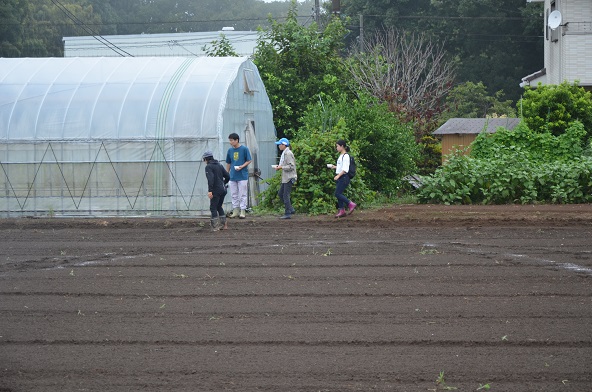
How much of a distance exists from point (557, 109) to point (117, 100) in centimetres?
1276

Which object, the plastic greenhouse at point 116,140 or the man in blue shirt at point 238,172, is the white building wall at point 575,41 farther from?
the man in blue shirt at point 238,172

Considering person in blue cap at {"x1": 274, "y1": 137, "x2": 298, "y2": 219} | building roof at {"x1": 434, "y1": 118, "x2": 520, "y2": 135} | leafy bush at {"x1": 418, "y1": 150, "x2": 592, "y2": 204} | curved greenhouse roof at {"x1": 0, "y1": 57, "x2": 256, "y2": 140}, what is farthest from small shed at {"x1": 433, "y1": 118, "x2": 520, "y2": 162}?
person in blue cap at {"x1": 274, "y1": 137, "x2": 298, "y2": 219}

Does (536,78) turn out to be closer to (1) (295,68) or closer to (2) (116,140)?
(1) (295,68)

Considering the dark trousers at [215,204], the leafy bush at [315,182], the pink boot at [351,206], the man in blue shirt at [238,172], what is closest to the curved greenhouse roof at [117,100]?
the man in blue shirt at [238,172]

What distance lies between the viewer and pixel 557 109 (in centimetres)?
2483

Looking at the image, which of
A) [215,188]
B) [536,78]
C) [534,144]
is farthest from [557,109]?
[536,78]

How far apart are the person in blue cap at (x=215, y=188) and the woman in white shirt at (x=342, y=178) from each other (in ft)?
8.52

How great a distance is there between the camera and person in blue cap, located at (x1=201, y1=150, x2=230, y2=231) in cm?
1723

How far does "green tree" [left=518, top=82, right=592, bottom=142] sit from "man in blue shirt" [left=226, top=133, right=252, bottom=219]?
1005cm

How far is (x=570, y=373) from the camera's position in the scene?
22.5 ft

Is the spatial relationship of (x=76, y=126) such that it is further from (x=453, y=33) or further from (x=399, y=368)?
(x=453, y=33)

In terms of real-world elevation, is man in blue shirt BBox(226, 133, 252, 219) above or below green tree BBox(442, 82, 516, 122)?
below

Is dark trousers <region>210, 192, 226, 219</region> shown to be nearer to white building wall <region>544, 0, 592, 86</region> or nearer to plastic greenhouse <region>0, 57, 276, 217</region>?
plastic greenhouse <region>0, 57, 276, 217</region>

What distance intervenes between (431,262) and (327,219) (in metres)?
6.15
